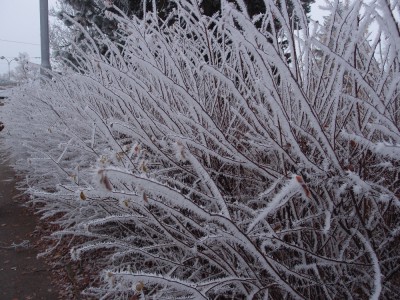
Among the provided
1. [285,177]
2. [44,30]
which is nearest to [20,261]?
[285,177]

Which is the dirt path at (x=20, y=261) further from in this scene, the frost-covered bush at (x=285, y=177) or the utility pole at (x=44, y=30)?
the utility pole at (x=44, y=30)

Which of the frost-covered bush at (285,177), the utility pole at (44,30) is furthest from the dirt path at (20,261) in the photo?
the utility pole at (44,30)

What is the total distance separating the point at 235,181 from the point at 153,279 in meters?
1.14

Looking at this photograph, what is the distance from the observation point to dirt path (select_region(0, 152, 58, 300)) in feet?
10.4

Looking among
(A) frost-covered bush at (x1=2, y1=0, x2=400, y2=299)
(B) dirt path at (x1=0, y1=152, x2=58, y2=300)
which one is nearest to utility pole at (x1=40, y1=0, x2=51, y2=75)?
(B) dirt path at (x1=0, y1=152, x2=58, y2=300)

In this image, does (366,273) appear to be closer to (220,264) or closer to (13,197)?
(220,264)

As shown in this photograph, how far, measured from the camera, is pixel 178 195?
1183mm

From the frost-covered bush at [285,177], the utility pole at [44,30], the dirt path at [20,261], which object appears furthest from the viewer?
the utility pole at [44,30]

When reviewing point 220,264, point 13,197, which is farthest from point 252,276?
point 13,197

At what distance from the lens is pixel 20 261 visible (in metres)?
3.78

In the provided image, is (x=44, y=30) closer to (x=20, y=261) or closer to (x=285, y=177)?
(x=20, y=261)

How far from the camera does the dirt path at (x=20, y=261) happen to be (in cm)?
318

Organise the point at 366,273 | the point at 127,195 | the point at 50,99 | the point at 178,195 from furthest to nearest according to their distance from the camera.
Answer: the point at 50,99
the point at 366,273
the point at 127,195
the point at 178,195

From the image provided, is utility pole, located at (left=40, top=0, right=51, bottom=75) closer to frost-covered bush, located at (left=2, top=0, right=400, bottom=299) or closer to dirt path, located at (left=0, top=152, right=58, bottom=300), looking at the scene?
dirt path, located at (left=0, top=152, right=58, bottom=300)
